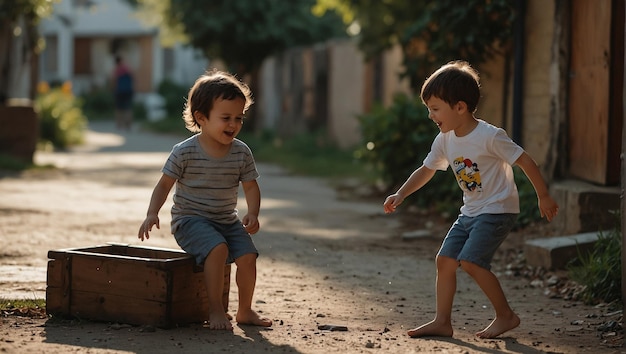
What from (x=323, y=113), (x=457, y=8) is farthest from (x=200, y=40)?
(x=457, y=8)

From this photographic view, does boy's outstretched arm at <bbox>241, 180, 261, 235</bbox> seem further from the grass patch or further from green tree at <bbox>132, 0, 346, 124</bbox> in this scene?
green tree at <bbox>132, 0, 346, 124</bbox>

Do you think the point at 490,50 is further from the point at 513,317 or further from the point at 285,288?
the point at 513,317

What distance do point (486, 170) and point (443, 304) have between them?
2.28 ft

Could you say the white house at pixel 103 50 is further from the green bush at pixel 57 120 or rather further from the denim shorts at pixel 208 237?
the denim shorts at pixel 208 237

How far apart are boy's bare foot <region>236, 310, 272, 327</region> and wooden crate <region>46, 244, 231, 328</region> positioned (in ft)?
0.52

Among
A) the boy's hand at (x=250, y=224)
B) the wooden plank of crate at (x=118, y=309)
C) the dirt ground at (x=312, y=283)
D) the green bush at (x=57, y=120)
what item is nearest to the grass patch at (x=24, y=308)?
the dirt ground at (x=312, y=283)

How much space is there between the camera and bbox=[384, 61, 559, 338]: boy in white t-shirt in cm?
517

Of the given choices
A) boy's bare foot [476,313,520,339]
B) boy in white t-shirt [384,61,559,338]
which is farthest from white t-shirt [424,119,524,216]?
boy's bare foot [476,313,520,339]

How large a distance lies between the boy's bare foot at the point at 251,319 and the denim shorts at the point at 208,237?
28 centimetres

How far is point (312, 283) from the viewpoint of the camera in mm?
6926

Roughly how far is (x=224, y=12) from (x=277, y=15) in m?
1.33

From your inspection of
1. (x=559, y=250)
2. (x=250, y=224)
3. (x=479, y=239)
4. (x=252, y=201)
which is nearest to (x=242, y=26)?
(x=559, y=250)

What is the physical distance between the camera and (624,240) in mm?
5145

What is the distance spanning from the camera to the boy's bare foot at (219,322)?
5184mm
